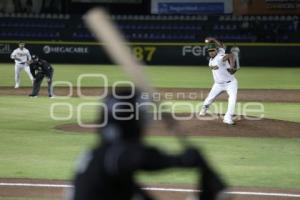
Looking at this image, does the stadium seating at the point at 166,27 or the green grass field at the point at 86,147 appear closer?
the green grass field at the point at 86,147

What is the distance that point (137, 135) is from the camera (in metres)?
4.08

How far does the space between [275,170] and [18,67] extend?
17576 millimetres

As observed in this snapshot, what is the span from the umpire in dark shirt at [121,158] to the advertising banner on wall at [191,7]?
136 feet

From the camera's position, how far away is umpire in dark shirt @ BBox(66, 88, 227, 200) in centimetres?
385

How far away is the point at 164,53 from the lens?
135 feet

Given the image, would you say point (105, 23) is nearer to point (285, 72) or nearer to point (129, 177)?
point (129, 177)

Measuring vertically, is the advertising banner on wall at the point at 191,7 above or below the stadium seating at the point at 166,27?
above

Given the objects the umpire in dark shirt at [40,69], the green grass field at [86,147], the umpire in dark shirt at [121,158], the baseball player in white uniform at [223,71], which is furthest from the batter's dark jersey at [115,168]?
the umpire in dark shirt at [40,69]

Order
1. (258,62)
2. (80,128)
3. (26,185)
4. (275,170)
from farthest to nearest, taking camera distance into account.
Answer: (258,62)
(80,128)
(275,170)
(26,185)

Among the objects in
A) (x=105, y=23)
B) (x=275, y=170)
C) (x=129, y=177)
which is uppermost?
(x=105, y=23)

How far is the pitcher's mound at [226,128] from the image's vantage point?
15.6 m

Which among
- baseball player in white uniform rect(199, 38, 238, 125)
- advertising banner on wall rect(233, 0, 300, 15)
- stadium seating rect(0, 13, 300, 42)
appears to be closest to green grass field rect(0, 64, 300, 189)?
baseball player in white uniform rect(199, 38, 238, 125)

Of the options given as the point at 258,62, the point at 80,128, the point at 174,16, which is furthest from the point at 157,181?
the point at 174,16

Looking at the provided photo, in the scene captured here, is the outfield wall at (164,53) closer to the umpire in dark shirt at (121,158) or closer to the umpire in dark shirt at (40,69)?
the umpire in dark shirt at (40,69)
